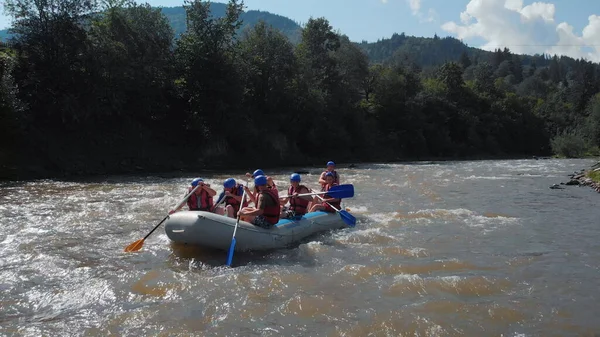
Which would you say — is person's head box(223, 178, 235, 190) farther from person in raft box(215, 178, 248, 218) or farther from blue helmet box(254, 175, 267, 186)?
blue helmet box(254, 175, 267, 186)

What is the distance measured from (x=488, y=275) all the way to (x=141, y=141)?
67.7 ft

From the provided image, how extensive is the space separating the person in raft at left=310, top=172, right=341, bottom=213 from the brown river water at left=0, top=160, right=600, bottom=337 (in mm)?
689

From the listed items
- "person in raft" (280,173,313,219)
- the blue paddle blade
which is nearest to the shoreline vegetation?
"person in raft" (280,173,313,219)

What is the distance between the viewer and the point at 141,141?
23828 millimetres

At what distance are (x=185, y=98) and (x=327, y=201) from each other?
18856mm

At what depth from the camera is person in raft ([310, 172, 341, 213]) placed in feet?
31.2

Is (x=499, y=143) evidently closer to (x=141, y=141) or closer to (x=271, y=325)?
(x=141, y=141)

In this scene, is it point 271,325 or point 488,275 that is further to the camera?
point 488,275

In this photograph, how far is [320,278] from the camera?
6234 mm

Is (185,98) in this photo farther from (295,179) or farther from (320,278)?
(320,278)

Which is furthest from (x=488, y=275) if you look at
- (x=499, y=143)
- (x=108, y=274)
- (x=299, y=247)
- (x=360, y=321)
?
(x=499, y=143)

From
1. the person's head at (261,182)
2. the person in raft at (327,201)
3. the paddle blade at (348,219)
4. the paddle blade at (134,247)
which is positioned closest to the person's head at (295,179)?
the person in raft at (327,201)

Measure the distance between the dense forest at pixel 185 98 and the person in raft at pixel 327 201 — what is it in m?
12.5

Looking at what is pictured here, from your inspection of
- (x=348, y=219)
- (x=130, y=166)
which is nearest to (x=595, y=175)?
(x=348, y=219)
